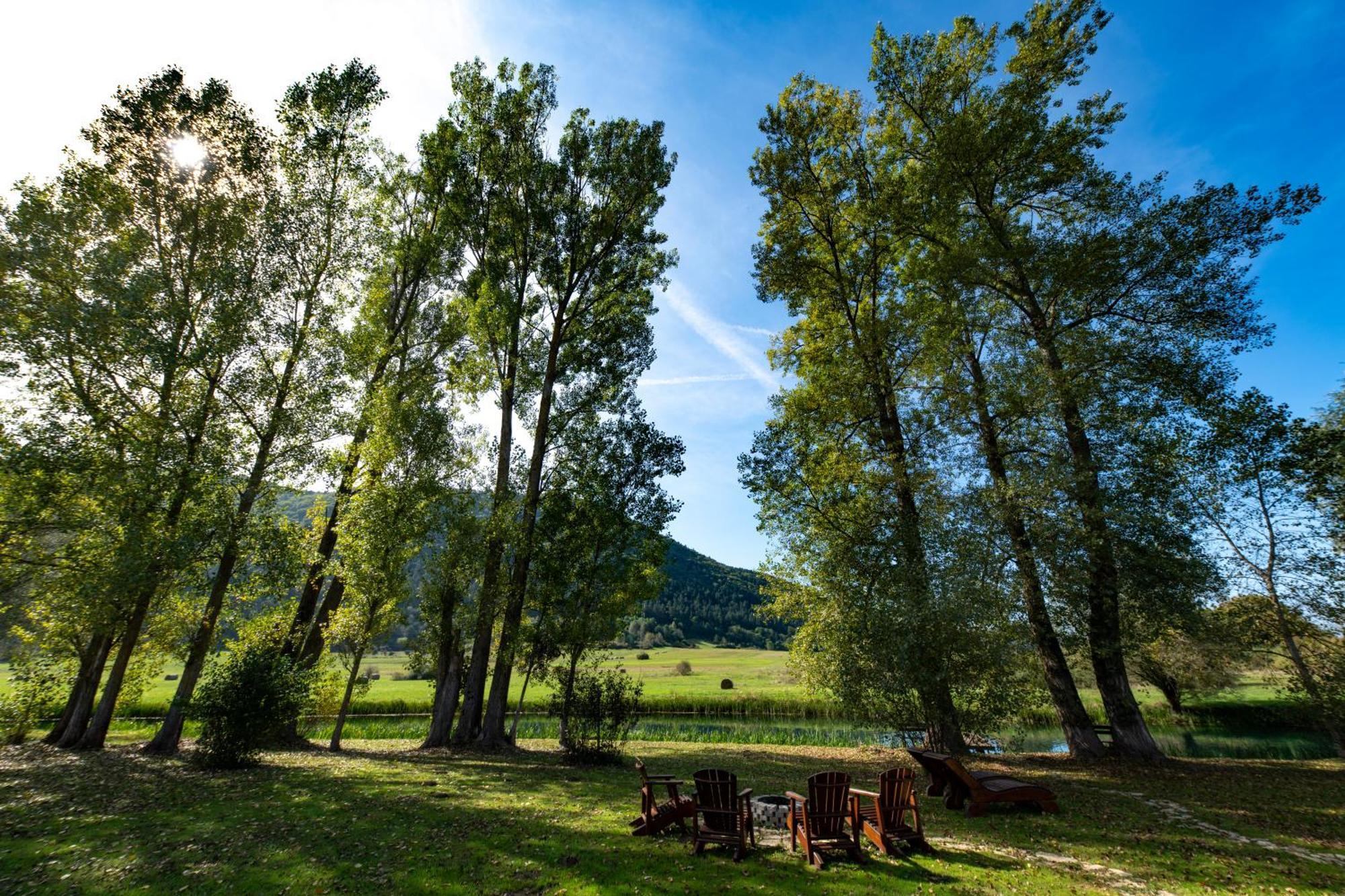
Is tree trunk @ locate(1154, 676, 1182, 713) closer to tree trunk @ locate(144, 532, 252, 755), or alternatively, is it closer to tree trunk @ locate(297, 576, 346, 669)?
tree trunk @ locate(297, 576, 346, 669)

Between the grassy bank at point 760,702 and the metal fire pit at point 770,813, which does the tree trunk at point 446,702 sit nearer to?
the grassy bank at point 760,702

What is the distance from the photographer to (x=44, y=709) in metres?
18.0

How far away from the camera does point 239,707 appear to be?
14266 millimetres

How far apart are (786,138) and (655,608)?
495 ft

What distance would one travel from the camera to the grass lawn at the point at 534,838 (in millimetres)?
6969

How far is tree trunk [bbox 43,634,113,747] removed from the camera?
54.8ft

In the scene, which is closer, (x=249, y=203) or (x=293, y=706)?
(x=293, y=706)

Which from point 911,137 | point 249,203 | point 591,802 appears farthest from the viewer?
point 911,137

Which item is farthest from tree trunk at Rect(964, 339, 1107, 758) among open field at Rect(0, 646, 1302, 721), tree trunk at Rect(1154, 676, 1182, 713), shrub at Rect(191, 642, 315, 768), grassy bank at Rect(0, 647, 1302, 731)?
shrub at Rect(191, 642, 315, 768)

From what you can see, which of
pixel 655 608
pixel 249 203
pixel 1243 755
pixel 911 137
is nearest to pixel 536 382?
pixel 249 203

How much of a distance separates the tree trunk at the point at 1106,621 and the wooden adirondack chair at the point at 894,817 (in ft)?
39.9

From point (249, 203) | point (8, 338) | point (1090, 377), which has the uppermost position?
point (249, 203)

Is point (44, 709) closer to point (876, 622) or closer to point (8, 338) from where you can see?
point (8, 338)

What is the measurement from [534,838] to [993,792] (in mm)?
8883
